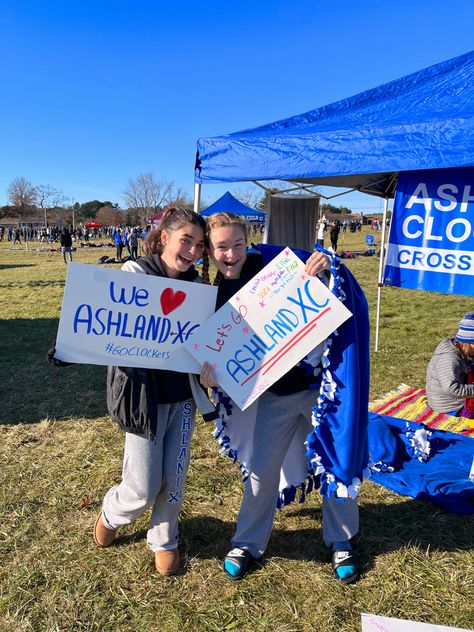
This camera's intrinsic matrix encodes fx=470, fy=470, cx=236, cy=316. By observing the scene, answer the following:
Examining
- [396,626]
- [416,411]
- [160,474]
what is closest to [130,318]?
[160,474]

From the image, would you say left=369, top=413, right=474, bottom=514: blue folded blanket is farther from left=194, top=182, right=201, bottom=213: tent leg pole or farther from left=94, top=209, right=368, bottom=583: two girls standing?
left=194, top=182, right=201, bottom=213: tent leg pole

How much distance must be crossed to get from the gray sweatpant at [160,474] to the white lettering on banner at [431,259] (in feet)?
6.55

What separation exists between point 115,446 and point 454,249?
9.33ft

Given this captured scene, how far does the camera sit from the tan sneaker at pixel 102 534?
246 centimetres

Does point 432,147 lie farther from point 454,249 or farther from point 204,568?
point 204,568

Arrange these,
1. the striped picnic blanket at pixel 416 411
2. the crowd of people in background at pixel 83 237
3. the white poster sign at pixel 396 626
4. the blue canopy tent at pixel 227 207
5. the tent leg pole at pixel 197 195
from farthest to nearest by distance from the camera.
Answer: the crowd of people in background at pixel 83 237 < the blue canopy tent at pixel 227 207 < the striped picnic blanket at pixel 416 411 < the tent leg pole at pixel 197 195 < the white poster sign at pixel 396 626

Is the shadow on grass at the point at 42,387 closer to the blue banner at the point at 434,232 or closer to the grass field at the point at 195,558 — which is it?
the grass field at the point at 195,558

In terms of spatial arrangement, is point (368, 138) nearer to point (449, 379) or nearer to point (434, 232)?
point (434, 232)

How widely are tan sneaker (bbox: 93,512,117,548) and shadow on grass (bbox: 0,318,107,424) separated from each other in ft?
6.09

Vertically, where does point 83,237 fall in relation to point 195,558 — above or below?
above

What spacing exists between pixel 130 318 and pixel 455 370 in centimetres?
281

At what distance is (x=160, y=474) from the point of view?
2.16 meters

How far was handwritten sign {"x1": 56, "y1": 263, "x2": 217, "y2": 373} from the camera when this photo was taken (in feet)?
6.63

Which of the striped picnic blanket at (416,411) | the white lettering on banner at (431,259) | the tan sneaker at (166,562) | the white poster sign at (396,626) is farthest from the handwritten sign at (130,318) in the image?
the striped picnic blanket at (416,411)
